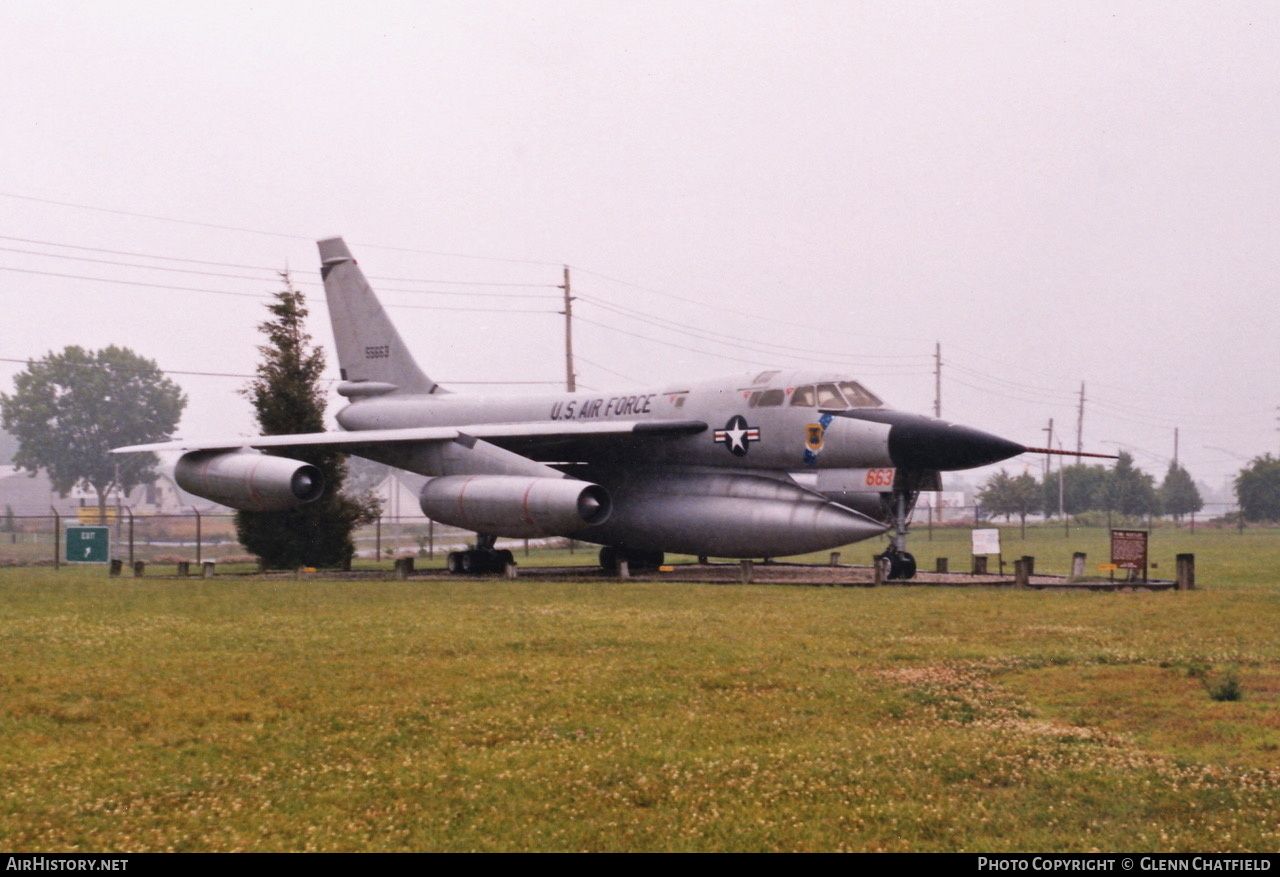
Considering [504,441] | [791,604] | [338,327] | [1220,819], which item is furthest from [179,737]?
[338,327]

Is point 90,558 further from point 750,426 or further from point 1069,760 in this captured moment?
point 1069,760

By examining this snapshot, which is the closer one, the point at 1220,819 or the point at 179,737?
the point at 1220,819

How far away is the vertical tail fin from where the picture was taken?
1307 inches

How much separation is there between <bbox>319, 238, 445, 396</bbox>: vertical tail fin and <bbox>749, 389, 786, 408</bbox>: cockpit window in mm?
11876

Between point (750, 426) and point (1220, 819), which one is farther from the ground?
point (750, 426)

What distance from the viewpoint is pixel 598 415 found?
27844 millimetres

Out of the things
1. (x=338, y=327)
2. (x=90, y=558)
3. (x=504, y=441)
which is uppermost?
(x=338, y=327)

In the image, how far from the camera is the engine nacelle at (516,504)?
23.6 metres

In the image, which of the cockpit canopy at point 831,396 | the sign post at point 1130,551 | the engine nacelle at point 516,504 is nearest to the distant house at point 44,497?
the engine nacelle at point 516,504

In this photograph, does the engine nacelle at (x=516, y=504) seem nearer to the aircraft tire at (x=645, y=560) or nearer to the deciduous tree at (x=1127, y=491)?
the aircraft tire at (x=645, y=560)

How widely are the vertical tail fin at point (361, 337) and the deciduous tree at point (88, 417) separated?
209 feet

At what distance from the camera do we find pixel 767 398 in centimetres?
2412

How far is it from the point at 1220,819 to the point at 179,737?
6.68 meters

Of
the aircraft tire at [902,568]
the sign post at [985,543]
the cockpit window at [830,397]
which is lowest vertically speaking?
the aircraft tire at [902,568]
